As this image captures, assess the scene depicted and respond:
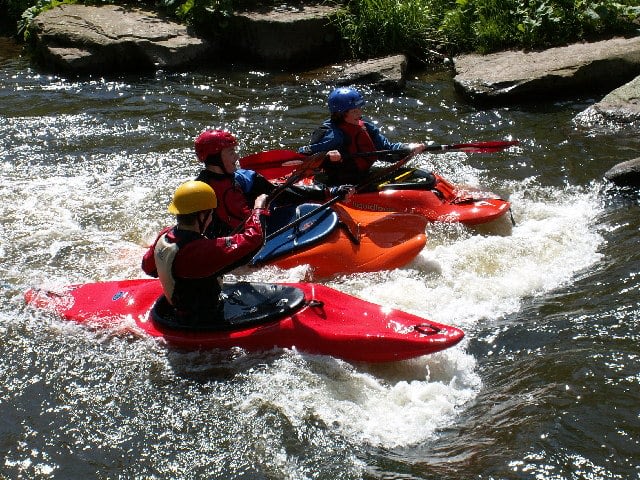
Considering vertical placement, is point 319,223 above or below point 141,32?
below

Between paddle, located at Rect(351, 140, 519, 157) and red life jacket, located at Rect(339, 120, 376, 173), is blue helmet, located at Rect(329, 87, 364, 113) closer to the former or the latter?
red life jacket, located at Rect(339, 120, 376, 173)

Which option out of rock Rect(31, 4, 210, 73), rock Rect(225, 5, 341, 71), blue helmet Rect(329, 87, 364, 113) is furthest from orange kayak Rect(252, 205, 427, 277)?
rock Rect(31, 4, 210, 73)

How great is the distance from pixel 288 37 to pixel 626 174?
215 inches

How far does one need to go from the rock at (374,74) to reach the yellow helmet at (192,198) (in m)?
6.00

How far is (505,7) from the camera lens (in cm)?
1087

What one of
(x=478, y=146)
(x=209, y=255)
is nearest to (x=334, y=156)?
(x=478, y=146)

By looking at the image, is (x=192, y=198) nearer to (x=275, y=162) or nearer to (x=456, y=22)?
(x=275, y=162)

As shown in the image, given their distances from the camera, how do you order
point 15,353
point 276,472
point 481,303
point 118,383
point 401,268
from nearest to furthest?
point 276,472 → point 118,383 → point 15,353 → point 481,303 → point 401,268

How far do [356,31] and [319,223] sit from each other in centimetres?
560

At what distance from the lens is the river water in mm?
4035

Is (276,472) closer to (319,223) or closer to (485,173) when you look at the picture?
(319,223)

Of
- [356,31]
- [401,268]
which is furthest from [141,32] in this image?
[401,268]

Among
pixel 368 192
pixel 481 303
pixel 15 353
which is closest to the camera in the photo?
pixel 15 353

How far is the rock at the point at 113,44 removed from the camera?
10.9 m
